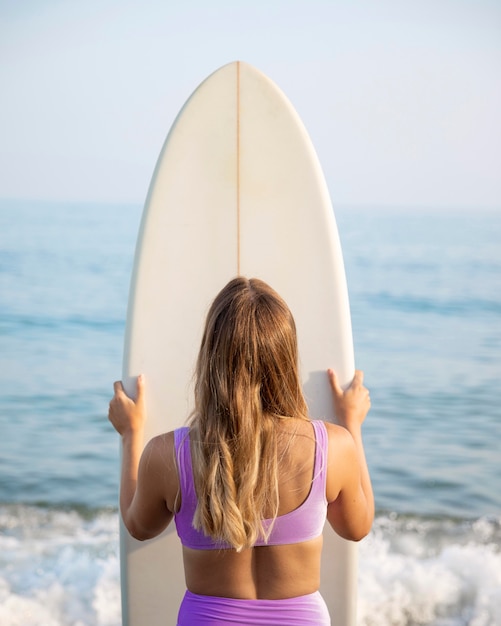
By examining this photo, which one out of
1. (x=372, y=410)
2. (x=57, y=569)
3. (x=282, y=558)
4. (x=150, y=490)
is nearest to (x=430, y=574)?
(x=57, y=569)

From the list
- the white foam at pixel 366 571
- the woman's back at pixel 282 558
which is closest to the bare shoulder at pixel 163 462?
the woman's back at pixel 282 558

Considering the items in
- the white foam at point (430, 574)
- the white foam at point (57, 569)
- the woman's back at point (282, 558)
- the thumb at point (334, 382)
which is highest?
the thumb at point (334, 382)

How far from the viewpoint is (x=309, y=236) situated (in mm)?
2121

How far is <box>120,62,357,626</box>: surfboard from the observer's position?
211 cm

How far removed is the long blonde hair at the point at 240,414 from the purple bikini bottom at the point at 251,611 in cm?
12

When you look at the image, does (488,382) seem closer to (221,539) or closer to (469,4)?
(469,4)

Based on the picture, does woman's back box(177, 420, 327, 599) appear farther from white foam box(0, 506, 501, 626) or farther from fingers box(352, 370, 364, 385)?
white foam box(0, 506, 501, 626)

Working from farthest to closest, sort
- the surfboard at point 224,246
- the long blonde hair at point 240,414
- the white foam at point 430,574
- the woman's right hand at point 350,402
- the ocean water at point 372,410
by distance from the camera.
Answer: the ocean water at point 372,410 < the white foam at point 430,574 < the surfboard at point 224,246 < the woman's right hand at point 350,402 < the long blonde hair at point 240,414

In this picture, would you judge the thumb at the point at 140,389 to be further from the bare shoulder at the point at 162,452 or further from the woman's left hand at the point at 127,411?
the bare shoulder at the point at 162,452

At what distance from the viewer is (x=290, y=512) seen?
4.49 feet

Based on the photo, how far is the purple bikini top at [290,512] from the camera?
4.45ft

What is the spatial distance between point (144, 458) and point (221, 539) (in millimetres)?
184

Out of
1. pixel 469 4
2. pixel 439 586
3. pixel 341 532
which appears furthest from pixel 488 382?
pixel 341 532

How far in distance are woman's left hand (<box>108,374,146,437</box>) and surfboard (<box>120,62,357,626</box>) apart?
68mm
